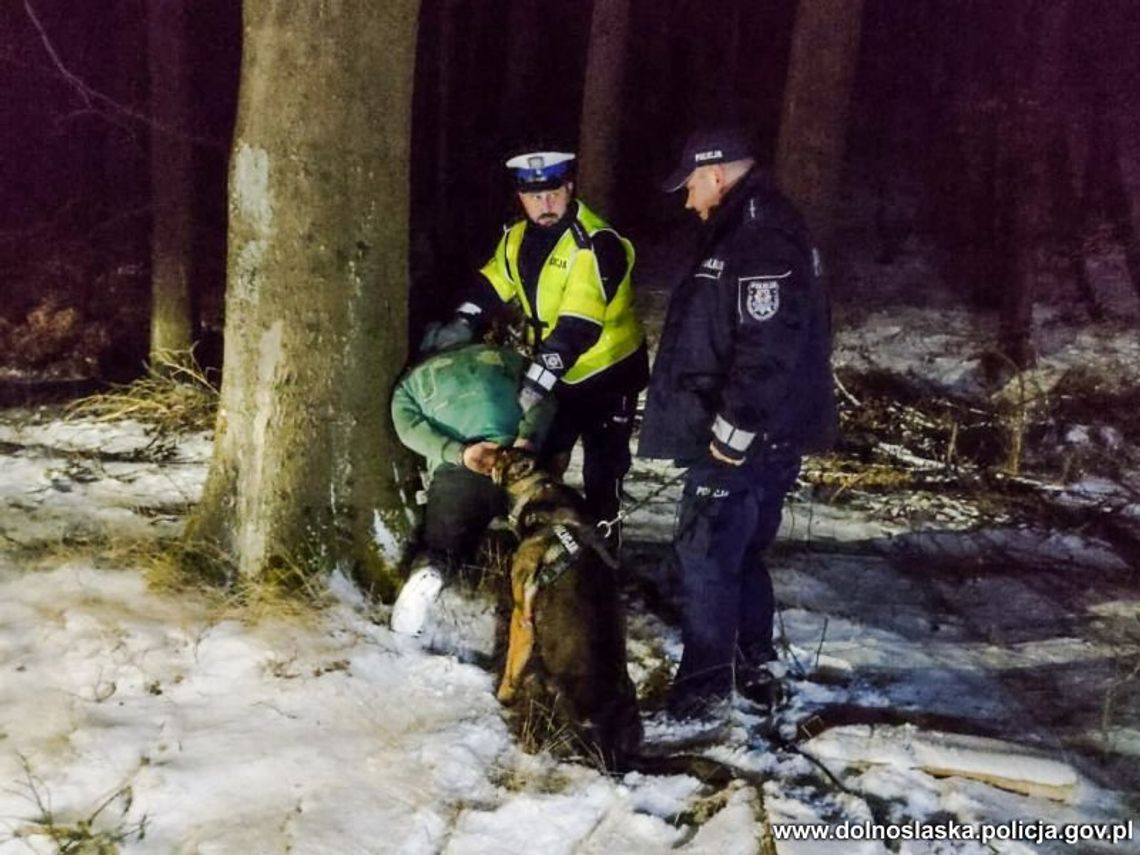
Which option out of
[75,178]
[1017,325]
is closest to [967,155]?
[1017,325]

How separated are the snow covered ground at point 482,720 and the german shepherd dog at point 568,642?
12 cm

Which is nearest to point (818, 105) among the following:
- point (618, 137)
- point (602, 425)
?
point (618, 137)

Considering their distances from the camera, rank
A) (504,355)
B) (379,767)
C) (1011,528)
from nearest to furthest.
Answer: (379,767)
(504,355)
(1011,528)

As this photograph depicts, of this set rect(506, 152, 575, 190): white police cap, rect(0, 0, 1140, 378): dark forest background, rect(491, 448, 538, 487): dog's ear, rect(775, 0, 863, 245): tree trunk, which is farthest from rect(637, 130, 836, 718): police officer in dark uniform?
rect(0, 0, 1140, 378): dark forest background

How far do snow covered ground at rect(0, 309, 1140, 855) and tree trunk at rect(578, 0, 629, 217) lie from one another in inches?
206

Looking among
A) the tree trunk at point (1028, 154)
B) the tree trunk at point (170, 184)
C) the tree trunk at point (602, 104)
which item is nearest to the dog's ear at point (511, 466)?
the tree trunk at point (170, 184)

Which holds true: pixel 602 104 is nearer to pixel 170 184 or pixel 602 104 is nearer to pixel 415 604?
pixel 170 184

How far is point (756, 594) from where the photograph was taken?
3777mm

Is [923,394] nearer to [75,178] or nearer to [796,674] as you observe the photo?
[796,674]

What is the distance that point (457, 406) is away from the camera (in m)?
3.89

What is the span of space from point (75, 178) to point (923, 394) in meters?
13.7

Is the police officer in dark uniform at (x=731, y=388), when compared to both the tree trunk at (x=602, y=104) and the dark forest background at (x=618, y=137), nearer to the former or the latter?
the dark forest background at (x=618, y=137)

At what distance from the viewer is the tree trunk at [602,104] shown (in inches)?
373

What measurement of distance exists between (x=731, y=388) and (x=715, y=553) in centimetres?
58
